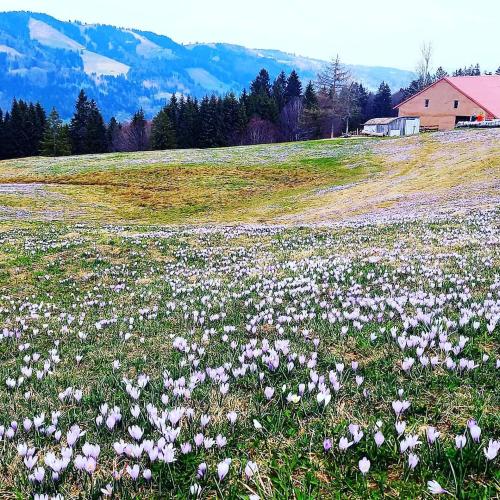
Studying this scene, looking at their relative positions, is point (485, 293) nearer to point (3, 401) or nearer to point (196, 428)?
point (196, 428)

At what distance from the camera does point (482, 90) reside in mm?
92562

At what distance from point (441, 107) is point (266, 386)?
10190cm

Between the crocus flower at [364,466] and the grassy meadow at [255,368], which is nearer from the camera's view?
the crocus flower at [364,466]

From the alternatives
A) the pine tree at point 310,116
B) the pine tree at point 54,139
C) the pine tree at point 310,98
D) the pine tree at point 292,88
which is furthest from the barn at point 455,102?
the pine tree at point 54,139

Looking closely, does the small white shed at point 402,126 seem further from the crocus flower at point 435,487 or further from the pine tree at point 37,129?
the crocus flower at point 435,487

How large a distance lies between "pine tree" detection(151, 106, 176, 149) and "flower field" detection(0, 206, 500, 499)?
10289 cm

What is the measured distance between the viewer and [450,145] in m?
63.7

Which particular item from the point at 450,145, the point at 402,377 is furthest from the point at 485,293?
the point at 450,145

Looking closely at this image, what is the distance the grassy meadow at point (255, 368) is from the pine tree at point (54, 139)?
3802 inches

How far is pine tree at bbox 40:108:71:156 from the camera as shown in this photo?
103200 mm

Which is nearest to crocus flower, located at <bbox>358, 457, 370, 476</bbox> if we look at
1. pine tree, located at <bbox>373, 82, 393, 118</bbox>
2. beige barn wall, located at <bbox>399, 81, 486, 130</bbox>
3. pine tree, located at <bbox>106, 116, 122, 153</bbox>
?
beige barn wall, located at <bbox>399, 81, 486, 130</bbox>

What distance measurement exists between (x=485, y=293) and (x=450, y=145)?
63.3m

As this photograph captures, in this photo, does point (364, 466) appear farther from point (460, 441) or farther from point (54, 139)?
point (54, 139)

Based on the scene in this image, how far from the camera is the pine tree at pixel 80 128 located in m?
112
